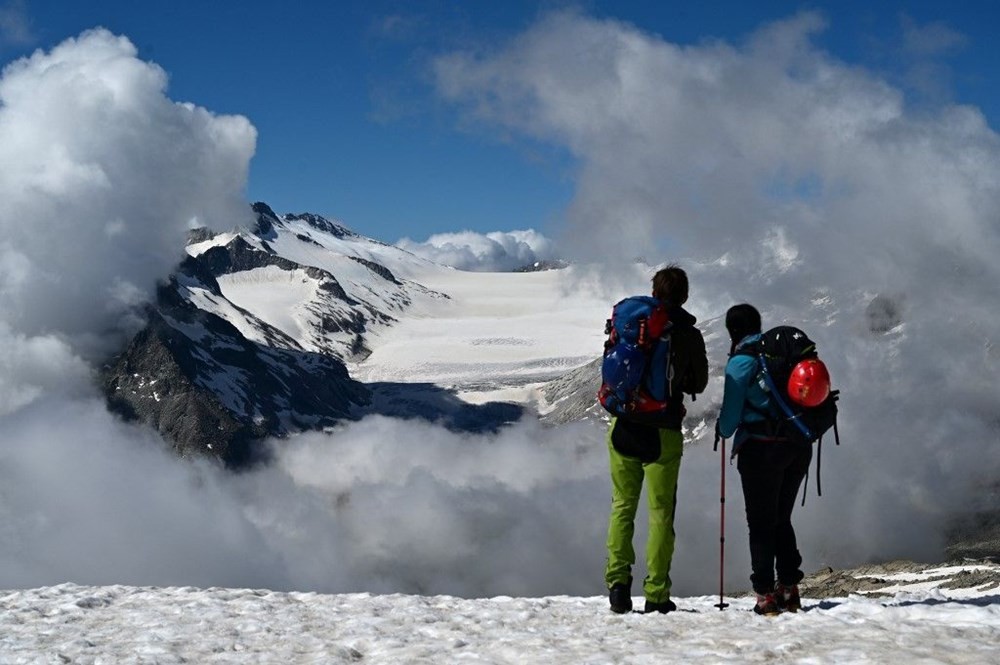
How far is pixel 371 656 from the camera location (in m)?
13.2

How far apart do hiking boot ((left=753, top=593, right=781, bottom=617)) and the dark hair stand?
4057 mm

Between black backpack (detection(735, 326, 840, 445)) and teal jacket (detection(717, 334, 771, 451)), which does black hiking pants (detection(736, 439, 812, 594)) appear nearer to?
black backpack (detection(735, 326, 840, 445))

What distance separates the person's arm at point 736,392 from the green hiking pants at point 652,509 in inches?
28.8

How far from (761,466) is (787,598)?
1.91 meters

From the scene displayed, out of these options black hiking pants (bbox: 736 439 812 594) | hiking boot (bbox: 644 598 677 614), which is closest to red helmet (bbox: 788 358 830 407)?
black hiking pants (bbox: 736 439 812 594)

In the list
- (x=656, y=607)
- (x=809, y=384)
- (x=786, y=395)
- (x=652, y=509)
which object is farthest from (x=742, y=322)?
(x=656, y=607)

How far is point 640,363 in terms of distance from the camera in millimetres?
14578

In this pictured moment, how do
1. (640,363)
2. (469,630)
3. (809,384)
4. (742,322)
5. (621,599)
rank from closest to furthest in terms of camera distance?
1. (809,384)
2. (469,630)
3. (640,363)
4. (742,322)
5. (621,599)

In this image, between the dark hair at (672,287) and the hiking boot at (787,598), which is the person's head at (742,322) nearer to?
the dark hair at (672,287)

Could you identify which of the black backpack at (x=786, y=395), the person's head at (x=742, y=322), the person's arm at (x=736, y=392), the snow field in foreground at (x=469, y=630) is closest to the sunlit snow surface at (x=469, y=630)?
the snow field in foreground at (x=469, y=630)

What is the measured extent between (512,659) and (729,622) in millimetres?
3071

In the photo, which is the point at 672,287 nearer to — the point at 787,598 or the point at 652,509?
the point at 652,509

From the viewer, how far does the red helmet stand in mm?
13914

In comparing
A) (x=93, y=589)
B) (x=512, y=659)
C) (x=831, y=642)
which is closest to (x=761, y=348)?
(x=831, y=642)
